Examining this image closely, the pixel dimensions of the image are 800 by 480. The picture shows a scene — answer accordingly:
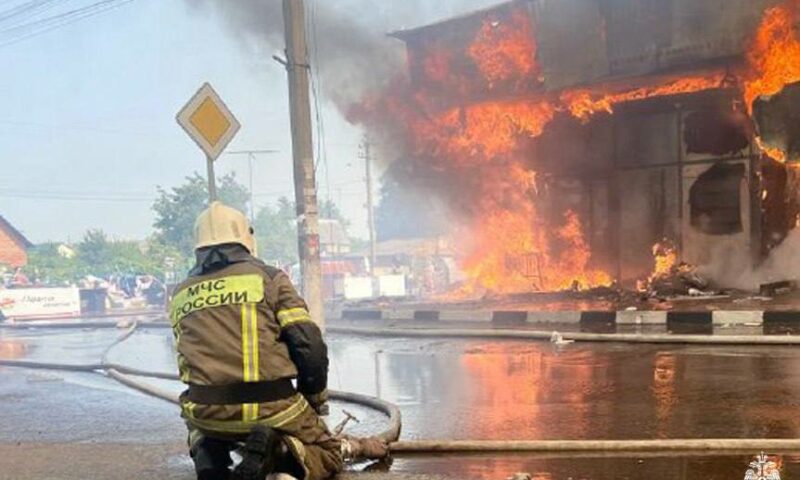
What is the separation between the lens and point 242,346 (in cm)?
349

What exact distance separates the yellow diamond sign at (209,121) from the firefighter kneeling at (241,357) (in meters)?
2.87

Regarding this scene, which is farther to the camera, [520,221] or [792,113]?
[520,221]

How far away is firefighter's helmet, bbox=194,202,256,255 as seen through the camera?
3.73m

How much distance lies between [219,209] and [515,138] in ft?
51.5

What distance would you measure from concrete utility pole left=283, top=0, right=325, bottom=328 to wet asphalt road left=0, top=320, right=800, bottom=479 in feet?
4.21

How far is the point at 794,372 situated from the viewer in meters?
7.18

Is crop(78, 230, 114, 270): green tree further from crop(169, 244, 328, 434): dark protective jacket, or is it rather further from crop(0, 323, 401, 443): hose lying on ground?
crop(169, 244, 328, 434): dark protective jacket

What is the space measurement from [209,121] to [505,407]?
142 inches

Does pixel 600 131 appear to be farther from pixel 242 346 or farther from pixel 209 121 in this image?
pixel 242 346

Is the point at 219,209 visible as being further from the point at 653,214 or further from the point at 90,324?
the point at 90,324

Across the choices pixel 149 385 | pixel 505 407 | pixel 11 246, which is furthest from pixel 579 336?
pixel 11 246

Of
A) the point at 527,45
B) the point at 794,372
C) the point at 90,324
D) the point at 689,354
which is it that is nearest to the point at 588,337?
the point at 689,354

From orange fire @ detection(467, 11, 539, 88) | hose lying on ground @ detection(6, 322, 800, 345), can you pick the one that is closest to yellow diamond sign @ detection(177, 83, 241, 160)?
hose lying on ground @ detection(6, 322, 800, 345)

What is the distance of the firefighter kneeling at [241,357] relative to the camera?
3496mm
